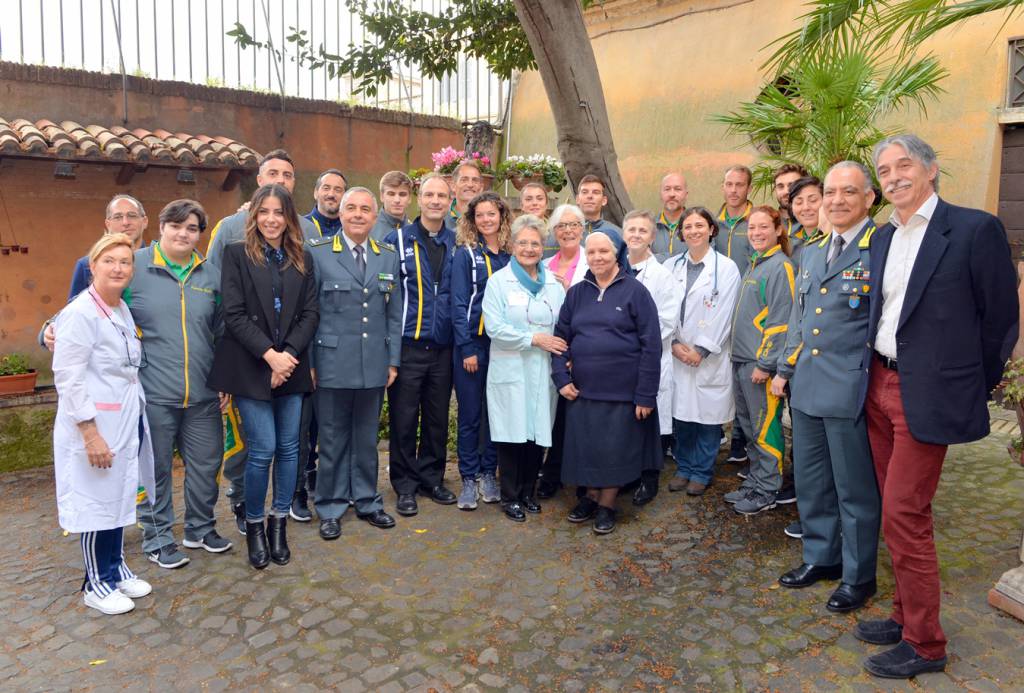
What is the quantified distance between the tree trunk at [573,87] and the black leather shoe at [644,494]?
3080 millimetres

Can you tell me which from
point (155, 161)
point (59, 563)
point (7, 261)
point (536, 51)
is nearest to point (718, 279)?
point (536, 51)

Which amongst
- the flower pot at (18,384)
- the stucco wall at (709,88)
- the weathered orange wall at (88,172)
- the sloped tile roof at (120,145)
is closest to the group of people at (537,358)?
the stucco wall at (709,88)

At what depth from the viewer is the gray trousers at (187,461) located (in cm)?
429

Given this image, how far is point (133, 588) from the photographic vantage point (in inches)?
158

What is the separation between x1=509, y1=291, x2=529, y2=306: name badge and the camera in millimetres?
4852

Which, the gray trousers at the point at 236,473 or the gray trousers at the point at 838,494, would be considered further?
the gray trousers at the point at 236,473

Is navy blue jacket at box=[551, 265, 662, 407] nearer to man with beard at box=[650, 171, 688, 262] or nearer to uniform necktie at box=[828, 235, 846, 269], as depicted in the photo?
uniform necktie at box=[828, 235, 846, 269]

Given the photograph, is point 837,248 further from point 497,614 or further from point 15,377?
point 15,377

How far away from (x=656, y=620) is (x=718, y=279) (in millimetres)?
2403

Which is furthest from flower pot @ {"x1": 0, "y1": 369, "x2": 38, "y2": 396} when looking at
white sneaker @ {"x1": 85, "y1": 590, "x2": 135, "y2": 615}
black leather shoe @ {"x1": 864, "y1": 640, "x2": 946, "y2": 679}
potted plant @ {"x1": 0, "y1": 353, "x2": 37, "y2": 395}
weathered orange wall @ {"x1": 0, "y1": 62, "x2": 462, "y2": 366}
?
black leather shoe @ {"x1": 864, "y1": 640, "x2": 946, "y2": 679}

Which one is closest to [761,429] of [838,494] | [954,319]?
[838,494]

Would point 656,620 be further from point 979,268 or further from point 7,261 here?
point 7,261

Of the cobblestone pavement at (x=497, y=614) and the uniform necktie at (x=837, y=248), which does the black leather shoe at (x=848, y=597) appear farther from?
the uniform necktie at (x=837, y=248)

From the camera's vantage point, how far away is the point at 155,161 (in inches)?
318
